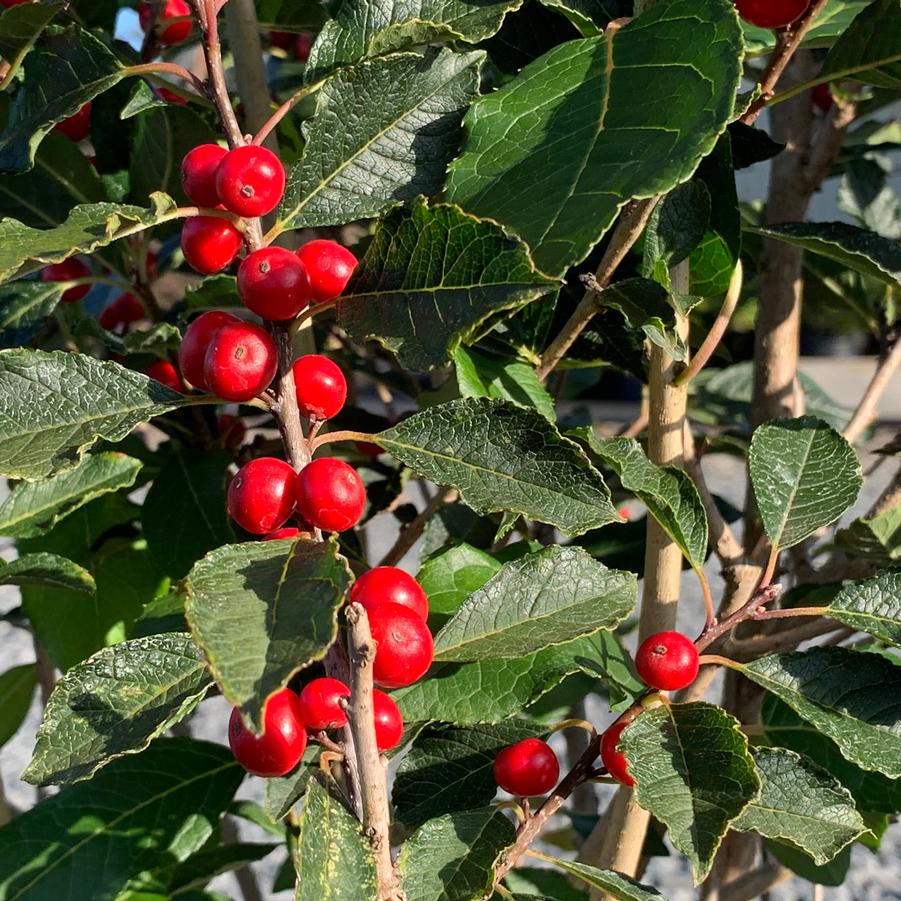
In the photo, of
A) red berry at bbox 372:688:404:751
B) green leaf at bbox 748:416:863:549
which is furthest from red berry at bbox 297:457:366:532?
green leaf at bbox 748:416:863:549

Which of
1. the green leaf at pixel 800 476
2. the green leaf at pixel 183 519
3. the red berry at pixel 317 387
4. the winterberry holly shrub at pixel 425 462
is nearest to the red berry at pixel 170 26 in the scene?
the winterberry holly shrub at pixel 425 462

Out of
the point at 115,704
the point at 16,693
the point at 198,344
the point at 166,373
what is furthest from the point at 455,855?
the point at 16,693

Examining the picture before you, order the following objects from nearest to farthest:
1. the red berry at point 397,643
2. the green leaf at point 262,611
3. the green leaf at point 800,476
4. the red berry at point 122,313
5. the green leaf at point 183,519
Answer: the green leaf at point 262,611, the red berry at point 397,643, the green leaf at point 800,476, the green leaf at point 183,519, the red berry at point 122,313

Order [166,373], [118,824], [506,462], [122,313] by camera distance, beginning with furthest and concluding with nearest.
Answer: [122,313] < [166,373] < [118,824] < [506,462]

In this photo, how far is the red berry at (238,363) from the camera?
46 centimetres

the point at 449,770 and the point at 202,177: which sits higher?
the point at 202,177

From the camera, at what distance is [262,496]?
18.1 inches

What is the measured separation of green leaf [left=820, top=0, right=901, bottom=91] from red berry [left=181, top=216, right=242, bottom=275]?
396mm

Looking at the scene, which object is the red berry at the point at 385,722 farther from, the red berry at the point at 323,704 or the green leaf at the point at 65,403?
the green leaf at the point at 65,403

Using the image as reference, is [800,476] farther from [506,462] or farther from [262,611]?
[262,611]

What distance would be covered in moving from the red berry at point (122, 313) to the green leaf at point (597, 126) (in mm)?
627

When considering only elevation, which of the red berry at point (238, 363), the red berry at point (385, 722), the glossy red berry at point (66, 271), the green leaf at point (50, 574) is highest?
the red berry at point (238, 363)

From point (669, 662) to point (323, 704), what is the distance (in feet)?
0.66

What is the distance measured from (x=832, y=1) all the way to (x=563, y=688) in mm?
536
